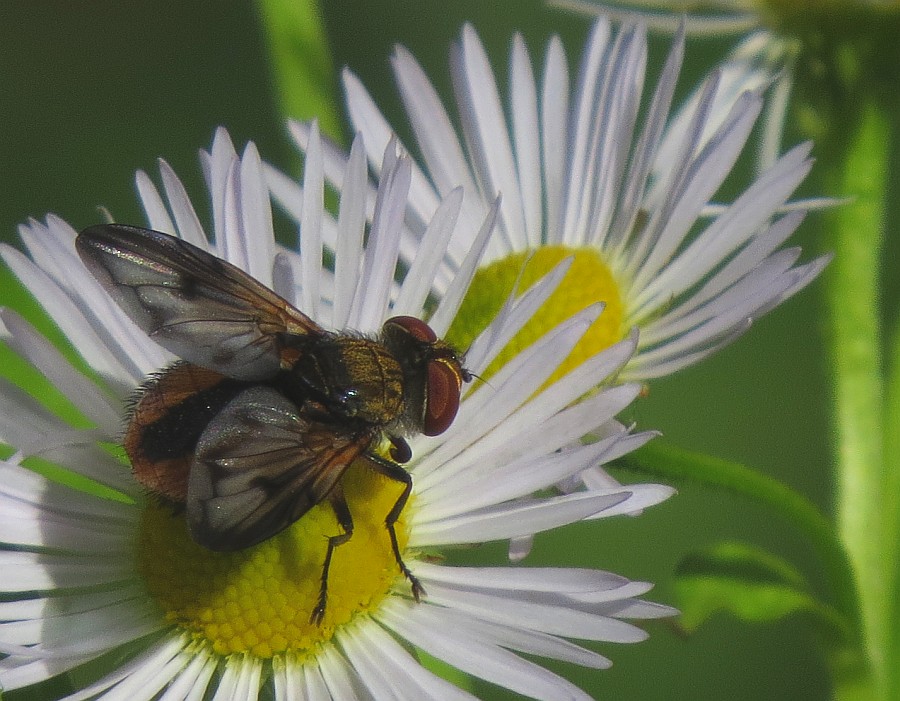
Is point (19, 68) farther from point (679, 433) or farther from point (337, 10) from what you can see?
point (679, 433)

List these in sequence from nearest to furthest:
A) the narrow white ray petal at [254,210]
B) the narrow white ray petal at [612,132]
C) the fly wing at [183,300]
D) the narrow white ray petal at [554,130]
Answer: the fly wing at [183,300]
the narrow white ray petal at [254,210]
the narrow white ray petal at [612,132]
the narrow white ray petal at [554,130]

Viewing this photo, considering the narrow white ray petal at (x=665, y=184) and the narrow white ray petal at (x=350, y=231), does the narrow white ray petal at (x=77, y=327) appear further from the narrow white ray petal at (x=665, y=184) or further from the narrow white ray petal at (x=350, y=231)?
the narrow white ray petal at (x=665, y=184)

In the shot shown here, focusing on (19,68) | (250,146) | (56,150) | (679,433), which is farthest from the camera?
(19,68)

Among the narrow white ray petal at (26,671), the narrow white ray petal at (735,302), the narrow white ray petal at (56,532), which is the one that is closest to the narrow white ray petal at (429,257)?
the narrow white ray petal at (735,302)

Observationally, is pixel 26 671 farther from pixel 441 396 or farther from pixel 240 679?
pixel 441 396

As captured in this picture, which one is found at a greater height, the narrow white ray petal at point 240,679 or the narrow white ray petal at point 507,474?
the narrow white ray petal at point 507,474

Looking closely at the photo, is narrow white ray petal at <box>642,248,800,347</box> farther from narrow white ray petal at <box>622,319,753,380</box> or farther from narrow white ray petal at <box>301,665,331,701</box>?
narrow white ray petal at <box>301,665,331,701</box>

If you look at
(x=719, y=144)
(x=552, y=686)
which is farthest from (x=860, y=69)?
(x=552, y=686)
